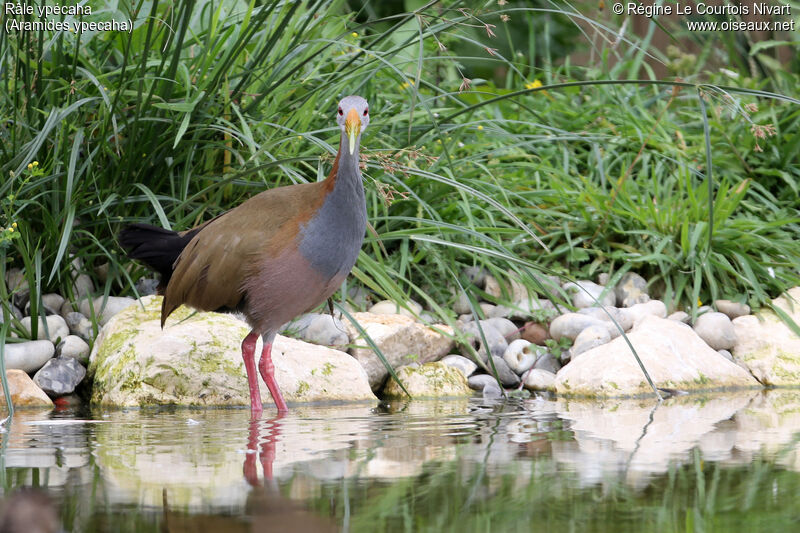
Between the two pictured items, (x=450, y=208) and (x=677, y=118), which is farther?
(x=677, y=118)

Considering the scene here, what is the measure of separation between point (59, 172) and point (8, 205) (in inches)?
11.9

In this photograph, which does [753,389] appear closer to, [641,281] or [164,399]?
[641,281]

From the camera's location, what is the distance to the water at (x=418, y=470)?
6.54 ft

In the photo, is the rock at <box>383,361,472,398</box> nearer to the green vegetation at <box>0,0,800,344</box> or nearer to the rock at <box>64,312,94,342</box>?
the green vegetation at <box>0,0,800,344</box>

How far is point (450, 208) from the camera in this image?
5.70m

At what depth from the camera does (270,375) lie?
4402 millimetres

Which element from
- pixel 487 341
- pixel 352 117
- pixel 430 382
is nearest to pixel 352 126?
pixel 352 117

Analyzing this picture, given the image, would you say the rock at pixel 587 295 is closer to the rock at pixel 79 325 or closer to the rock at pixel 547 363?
the rock at pixel 547 363

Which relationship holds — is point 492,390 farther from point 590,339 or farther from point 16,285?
point 16,285

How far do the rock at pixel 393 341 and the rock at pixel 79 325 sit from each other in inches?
51.8

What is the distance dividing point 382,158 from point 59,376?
185cm

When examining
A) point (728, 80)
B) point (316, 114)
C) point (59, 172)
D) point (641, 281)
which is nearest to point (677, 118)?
point (728, 80)

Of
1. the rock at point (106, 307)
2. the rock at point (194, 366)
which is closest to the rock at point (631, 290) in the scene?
the rock at point (194, 366)

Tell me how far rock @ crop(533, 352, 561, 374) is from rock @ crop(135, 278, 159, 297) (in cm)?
212
